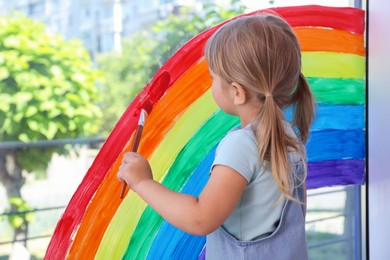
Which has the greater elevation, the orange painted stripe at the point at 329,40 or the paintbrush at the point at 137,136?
the orange painted stripe at the point at 329,40

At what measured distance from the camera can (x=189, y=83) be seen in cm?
130

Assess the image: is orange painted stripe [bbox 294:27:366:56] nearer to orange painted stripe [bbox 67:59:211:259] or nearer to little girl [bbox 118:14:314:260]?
orange painted stripe [bbox 67:59:211:259]

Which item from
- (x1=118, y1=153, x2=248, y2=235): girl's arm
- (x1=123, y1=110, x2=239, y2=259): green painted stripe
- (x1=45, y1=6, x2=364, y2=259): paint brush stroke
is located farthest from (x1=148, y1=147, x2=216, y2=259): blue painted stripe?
(x1=118, y1=153, x2=248, y2=235): girl's arm

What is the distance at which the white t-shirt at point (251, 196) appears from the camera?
3.31 feet

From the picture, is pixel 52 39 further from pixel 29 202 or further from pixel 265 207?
pixel 265 207

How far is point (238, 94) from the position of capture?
1028 millimetres

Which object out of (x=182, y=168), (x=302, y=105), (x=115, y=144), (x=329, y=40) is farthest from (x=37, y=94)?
(x=329, y=40)

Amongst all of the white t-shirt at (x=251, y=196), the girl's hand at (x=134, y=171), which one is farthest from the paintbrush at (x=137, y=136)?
the white t-shirt at (x=251, y=196)

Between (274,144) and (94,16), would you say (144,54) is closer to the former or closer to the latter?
(94,16)

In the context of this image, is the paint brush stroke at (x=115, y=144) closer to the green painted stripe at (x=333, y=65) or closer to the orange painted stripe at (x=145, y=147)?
the orange painted stripe at (x=145, y=147)

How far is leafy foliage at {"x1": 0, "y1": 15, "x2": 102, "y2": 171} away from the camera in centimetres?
111

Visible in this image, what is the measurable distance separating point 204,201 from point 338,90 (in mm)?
663

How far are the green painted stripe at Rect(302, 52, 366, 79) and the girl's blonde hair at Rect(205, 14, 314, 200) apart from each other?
1.47 feet

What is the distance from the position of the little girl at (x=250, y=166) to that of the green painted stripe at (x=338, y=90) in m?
0.45
